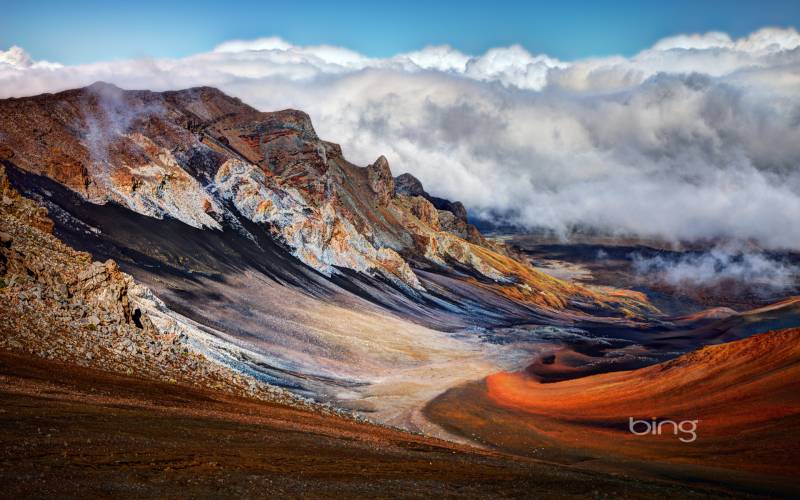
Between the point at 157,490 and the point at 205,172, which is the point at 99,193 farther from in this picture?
the point at 157,490

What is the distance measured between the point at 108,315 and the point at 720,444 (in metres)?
35.2

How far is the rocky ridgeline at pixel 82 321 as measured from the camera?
3095 cm

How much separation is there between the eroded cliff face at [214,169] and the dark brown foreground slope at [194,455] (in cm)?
5751

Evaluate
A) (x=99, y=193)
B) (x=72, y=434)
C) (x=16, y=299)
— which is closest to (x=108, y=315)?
(x=16, y=299)

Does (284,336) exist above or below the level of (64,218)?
below

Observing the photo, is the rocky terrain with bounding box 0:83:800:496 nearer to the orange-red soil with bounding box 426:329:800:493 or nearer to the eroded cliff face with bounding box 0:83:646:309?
the orange-red soil with bounding box 426:329:800:493

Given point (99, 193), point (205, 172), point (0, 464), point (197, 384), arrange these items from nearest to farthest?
point (0, 464), point (197, 384), point (99, 193), point (205, 172)

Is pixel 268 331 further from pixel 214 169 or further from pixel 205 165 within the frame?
pixel 205 165

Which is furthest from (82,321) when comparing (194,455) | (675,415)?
(675,415)

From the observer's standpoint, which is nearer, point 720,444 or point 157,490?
point 157,490

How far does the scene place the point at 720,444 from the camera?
36.0 meters

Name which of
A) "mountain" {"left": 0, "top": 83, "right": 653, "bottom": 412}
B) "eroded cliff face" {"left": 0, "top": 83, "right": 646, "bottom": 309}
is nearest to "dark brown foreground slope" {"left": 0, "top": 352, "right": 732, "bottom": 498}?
"mountain" {"left": 0, "top": 83, "right": 653, "bottom": 412}

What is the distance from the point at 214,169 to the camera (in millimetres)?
114875

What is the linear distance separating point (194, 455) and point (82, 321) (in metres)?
18.3
